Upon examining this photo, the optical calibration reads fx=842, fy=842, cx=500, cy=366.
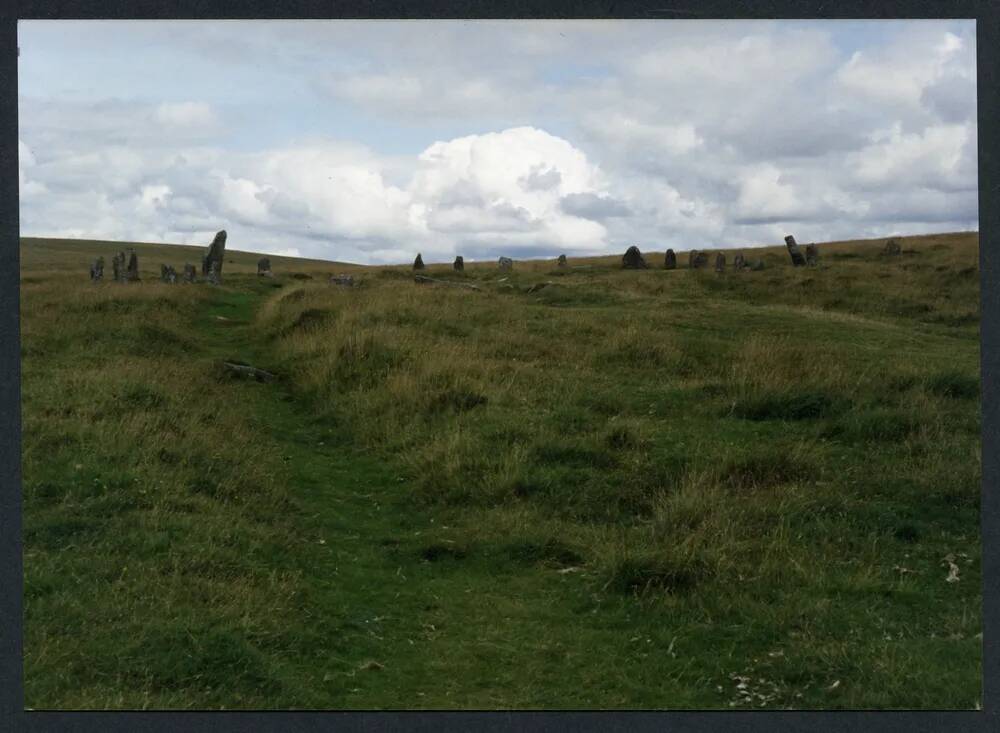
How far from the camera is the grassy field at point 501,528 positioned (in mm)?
6246

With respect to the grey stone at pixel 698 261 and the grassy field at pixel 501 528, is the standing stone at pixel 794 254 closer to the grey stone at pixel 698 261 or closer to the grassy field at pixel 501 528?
the grey stone at pixel 698 261

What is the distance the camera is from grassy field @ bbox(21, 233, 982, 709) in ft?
20.5

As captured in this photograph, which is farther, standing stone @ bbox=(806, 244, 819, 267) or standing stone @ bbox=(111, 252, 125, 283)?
standing stone @ bbox=(806, 244, 819, 267)

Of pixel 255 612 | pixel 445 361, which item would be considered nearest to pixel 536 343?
pixel 445 361

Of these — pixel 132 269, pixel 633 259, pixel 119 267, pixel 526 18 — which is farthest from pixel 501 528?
pixel 633 259

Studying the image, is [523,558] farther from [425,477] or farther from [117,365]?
[117,365]

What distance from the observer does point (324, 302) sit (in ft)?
80.0

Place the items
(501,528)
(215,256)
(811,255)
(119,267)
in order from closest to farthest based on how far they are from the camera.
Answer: (501,528)
(215,256)
(119,267)
(811,255)

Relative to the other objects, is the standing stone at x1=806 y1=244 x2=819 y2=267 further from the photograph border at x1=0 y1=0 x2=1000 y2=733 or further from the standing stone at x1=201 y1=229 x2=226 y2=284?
the photograph border at x1=0 y1=0 x2=1000 y2=733

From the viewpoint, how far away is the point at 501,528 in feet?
29.2

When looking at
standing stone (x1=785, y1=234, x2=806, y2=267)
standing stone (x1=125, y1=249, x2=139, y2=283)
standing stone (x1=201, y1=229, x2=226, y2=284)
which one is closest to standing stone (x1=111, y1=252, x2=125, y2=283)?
standing stone (x1=125, y1=249, x2=139, y2=283)

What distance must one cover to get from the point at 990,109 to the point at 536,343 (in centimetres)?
1230

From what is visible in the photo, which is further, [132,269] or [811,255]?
[811,255]

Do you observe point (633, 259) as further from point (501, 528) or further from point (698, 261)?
point (501, 528)
